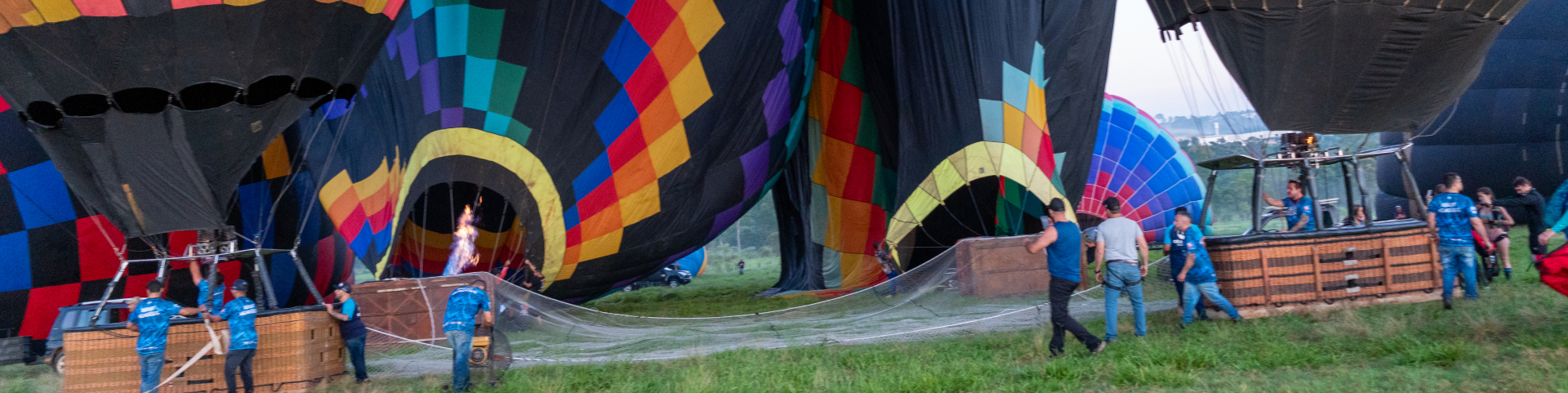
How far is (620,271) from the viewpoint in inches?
463

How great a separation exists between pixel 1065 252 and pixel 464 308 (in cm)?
358

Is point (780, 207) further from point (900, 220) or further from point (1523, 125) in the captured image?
point (1523, 125)

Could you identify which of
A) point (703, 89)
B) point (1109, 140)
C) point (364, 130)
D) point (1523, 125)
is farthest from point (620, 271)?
point (1523, 125)

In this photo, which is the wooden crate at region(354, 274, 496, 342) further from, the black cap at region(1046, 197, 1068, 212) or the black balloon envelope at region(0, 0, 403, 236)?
the black cap at region(1046, 197, 1068, 212)

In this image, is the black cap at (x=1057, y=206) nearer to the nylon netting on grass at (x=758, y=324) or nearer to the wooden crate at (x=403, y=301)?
the nylon netting on grass at (x=758, y=324)

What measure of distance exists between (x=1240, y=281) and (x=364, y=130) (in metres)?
8.81

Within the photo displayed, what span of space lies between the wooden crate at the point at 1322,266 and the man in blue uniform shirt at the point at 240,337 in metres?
6.19

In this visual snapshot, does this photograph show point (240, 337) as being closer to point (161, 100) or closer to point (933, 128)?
point (161, 100)

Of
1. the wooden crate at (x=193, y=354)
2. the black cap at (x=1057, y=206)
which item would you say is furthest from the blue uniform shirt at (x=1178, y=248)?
the wooden crate at (x=193, y=354)

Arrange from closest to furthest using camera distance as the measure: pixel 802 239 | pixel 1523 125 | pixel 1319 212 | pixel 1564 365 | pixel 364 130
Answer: pixel 1564 365
pixel 1319 212
pixel 364 130
pixel 802 239
pixel 1523 125

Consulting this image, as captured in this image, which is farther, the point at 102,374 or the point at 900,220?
the point at 900,220

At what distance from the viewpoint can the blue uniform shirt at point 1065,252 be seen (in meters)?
5.74

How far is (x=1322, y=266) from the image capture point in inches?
275

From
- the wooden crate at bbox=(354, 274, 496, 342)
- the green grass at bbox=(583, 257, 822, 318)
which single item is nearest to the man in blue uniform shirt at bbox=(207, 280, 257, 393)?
the wooden crate at bbox=(354, 274, 496, 342)
